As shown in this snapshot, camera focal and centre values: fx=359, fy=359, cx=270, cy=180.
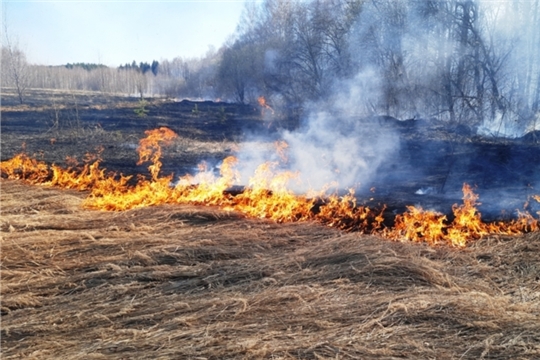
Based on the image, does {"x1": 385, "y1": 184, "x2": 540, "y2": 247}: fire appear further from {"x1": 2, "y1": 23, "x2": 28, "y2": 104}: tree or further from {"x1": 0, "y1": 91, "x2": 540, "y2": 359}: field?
{"x1": 2, "y1": 23, "x2": 28, "y2": 104}: tree

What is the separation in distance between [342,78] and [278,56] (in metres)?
5.08

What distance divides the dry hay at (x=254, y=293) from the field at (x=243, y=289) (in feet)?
0.04

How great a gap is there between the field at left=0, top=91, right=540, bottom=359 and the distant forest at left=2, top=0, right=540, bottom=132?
7224 millimetres

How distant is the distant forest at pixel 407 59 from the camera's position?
1134 cm

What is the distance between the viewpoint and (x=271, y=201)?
615 cm

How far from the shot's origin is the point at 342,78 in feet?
53.3

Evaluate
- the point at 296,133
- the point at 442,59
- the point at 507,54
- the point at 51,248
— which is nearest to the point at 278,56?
the point at 296,133

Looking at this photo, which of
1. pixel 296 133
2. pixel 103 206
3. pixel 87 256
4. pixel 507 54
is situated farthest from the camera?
pixel 296 133

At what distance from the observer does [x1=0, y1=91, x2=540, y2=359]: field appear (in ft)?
9.52

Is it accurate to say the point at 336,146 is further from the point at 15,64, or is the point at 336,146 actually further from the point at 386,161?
the point at 15,64

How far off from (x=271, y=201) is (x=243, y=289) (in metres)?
2.56

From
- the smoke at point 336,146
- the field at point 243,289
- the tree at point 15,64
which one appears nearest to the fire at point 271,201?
the field at point 243,289

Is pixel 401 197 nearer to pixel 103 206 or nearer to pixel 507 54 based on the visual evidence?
pixel 103 206

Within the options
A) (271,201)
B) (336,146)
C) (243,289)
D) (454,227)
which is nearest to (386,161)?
(336,146)
